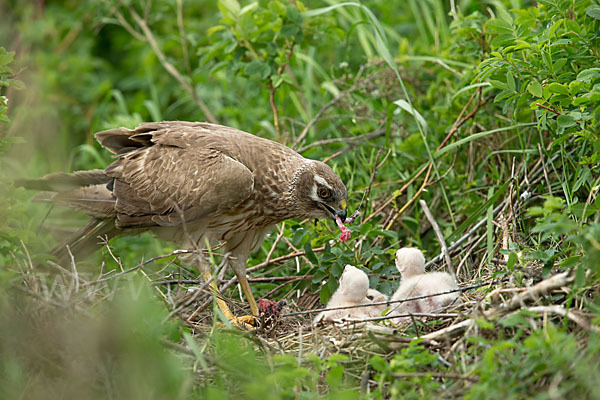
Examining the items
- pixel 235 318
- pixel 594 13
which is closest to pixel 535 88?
pixel 594 13

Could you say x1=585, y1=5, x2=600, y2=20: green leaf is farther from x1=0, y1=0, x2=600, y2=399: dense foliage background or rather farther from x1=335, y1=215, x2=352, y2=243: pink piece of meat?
x1=335, y1=215, x2=352, y2=243: pink piece of meat

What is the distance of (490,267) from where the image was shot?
14.5 ft

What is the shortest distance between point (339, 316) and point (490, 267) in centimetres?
104

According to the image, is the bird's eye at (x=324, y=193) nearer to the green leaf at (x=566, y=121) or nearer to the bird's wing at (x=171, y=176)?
the bird's wing at (x=171, y=176)

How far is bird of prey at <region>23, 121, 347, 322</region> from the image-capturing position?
4707 mm

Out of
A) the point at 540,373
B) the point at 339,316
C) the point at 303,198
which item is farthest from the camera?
the point at 303,198

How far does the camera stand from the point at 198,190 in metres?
4.69

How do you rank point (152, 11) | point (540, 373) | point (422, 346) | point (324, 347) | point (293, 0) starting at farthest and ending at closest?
1. point (152, 11)
2. point (293, 0)
3. point (324, 347)
4. point (422, 346)
5. point (540, 373)

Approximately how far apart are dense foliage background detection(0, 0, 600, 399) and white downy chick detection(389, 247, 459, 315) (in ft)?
0.73

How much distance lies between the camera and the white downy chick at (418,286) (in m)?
4.14

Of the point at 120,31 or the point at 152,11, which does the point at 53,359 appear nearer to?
the point at 152,11

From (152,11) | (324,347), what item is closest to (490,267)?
(324,347)

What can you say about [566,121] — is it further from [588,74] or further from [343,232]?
[343,232]

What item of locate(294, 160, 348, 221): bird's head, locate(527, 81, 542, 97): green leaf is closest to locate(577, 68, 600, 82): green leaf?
locate(527, 81, 542, 97): green leaf
